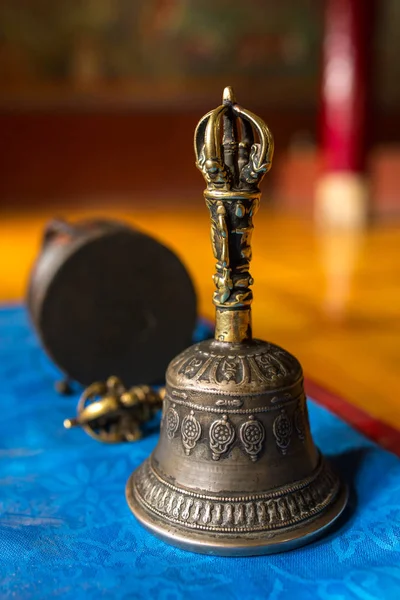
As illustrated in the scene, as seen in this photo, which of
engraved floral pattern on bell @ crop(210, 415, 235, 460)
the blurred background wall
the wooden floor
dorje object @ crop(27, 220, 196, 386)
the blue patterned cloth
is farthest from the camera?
the blurred background wall

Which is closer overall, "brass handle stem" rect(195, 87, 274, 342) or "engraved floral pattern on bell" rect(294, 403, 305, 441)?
"brass handle stem" rect(195, 87, 274, 342)

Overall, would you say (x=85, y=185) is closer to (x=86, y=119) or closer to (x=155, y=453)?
(x=86, y=119)

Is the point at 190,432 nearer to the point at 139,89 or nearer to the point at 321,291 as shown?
the point at 321,291

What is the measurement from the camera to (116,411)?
209 centimetres

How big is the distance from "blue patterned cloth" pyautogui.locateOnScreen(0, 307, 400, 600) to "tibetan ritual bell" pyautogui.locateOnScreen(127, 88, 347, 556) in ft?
0.18

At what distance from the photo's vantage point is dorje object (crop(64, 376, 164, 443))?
2068 mm

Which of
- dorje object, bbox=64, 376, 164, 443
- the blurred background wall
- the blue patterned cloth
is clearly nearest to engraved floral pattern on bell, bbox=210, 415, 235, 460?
the blue patterned cloth

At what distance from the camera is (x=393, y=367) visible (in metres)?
2.88

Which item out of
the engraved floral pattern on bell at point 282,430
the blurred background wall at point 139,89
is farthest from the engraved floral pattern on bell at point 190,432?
the blurred background wall at point 139,89

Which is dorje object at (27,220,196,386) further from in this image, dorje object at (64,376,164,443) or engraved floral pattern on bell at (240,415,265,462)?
engraved floral pattern on bell at (240,415,265,462)

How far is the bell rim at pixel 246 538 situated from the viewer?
4.90 ft

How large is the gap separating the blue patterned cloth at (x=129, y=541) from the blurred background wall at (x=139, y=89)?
6871 millimetres

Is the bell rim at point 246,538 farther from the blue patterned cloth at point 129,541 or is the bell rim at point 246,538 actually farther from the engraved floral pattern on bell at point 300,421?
the engraved floral pattern on bell at point 300,421

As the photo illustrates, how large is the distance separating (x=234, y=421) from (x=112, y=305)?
101 centimetres
